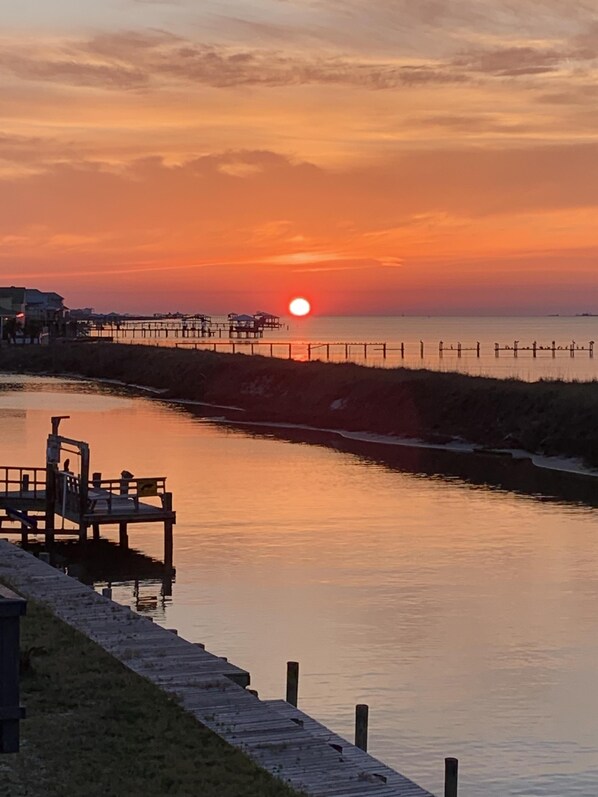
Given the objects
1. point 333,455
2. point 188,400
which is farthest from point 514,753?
point 188,400

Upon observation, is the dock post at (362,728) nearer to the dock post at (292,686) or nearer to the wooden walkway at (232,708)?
the wooden walkway at (232,708)

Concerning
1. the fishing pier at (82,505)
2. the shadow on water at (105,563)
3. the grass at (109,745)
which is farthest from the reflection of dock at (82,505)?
the grass at (109,745)

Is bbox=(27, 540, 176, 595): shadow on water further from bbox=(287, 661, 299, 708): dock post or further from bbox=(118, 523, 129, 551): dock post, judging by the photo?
bbox=(287, 661, 299, 708): dock post

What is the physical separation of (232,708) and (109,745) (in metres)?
2.66

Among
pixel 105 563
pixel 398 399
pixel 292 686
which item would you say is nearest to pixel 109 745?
pixel 292 686

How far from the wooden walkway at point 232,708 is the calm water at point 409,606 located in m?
2.93

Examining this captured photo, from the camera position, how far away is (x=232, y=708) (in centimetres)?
1769

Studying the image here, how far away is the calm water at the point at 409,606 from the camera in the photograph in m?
21.6

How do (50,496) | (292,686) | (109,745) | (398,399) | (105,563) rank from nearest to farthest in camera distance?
(109,745) → (292,686) → (105,563) → (50,496) → (398,399)

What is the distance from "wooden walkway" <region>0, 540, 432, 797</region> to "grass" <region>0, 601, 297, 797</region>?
0.43 m

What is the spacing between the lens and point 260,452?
233 ft

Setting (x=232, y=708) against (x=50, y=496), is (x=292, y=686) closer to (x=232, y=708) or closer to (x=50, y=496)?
(x=232, y=708)

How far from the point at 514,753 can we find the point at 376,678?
4.63m

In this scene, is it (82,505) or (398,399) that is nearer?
(82,505)
